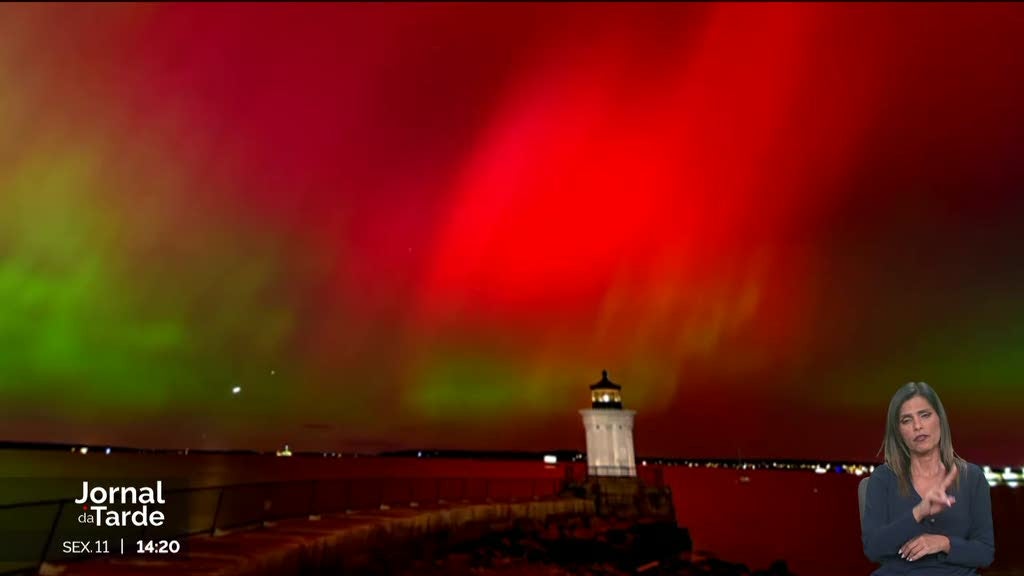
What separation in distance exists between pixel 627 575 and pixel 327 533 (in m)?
14.3

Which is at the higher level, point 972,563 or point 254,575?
point 972,563

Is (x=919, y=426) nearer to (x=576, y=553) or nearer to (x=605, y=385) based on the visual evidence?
(x=576, y=553)

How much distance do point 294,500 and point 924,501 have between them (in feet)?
127

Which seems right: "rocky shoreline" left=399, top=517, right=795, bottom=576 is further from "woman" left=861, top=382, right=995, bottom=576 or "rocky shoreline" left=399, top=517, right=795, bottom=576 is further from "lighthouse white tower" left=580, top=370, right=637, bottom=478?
"woman" left=861, top=382, right=995, bottom=576

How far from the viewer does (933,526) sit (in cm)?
353

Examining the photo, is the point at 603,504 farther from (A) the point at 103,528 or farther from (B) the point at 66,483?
(B) the point at 66,483

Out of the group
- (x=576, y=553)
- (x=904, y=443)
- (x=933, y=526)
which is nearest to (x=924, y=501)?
(x=933, y=526)

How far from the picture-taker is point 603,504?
124ft

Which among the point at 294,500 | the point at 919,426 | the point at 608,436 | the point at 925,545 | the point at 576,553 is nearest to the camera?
the point at 925,545

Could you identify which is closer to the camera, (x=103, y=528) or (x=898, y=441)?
(x=898, y=441)

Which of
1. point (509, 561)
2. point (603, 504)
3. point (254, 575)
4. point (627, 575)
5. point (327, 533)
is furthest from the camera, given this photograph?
point (603, 504)

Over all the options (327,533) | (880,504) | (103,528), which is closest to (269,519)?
(327,533)
